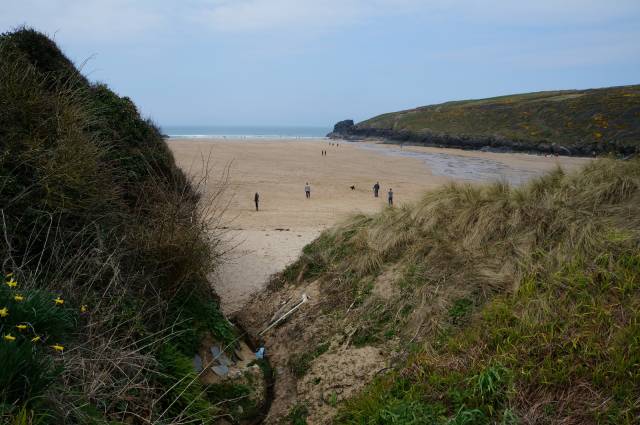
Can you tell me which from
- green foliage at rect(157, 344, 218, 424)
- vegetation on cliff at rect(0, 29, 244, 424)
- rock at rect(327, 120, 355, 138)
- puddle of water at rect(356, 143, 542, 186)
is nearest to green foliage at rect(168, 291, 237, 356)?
vegetation on cliff at rect(0, 29, 244, 424)

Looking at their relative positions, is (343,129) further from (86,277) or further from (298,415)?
(86,277)

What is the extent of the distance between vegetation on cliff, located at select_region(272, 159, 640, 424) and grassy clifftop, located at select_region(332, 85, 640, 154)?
179 feet

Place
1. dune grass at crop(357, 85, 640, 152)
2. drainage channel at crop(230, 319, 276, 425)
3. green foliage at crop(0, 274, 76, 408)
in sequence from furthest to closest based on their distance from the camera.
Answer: dune grass at crop(357, 85, 640, 152) < drainage channel at crop(230, 319, 276, 425) < green foliage at crop(0, 274, 76, 408)

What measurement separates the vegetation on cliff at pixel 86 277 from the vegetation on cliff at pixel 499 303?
2094mm

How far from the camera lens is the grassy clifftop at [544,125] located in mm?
58750

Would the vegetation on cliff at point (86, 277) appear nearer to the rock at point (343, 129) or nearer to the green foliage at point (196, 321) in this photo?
the green foliage at point (196, 321)

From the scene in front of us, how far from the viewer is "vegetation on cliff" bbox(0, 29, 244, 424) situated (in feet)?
11.1

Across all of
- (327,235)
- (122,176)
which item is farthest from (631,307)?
(122,176)

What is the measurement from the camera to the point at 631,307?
4570mm

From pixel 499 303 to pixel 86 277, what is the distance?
4.90 metres

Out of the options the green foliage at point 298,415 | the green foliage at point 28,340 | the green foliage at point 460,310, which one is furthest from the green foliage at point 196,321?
the green foliage at point 460,310

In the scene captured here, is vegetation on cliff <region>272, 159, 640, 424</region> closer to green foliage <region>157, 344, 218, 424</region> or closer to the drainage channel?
the drainage channel

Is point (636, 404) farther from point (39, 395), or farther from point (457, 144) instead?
point (457, 144)

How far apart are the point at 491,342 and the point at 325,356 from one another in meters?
2.51
